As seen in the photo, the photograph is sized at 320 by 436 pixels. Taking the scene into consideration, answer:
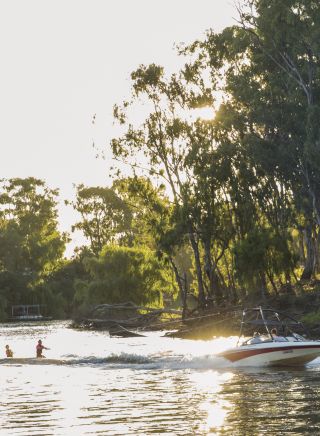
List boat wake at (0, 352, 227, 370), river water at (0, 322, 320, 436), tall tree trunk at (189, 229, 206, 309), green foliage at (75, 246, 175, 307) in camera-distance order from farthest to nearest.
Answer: green foliage at (75, 246, 175, 307) → tall tree trunk at (189, 229, 206, 309) → boat wake at (0, 352, 227, 370) → river water at (0, 322, 320, 436)

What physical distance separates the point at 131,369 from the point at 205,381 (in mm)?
7954

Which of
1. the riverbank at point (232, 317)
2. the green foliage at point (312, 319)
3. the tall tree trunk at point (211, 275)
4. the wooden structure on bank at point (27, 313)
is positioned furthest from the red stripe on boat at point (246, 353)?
the wooden structure on bank at point (27, 313)

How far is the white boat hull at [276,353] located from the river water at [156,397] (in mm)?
511

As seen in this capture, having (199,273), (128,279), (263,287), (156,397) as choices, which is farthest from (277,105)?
(128,279)

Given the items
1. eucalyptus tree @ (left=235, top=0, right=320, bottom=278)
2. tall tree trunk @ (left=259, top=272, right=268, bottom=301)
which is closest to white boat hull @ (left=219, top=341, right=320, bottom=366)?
eucalyptus tree @ (left=235, top=0, right=320, bottom=278)

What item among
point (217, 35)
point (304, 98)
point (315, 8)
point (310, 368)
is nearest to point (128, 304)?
point (217, 35)

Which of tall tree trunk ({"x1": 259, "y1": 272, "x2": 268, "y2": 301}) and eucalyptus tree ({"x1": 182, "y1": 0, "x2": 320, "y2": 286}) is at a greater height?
eucalyptus tree ({"x1": 182, "y1": 0, "x2": 320, "y2": 286})

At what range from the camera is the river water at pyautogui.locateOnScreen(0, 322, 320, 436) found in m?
20.7

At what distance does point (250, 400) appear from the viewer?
985 inches

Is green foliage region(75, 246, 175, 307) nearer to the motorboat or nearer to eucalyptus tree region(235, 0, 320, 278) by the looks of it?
eucalyptus tree region(235, 0, 320, 278)

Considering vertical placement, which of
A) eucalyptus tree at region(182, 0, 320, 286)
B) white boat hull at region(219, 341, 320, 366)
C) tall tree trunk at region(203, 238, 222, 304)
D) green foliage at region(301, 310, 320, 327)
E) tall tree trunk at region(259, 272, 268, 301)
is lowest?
white boat hull at region(219, 341, 320, 366)

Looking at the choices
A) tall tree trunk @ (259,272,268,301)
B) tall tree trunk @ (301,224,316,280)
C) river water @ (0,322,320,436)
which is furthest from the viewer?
tall tree trunk @ (301,224,316,280)

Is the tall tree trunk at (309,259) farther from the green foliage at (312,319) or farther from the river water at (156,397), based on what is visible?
the river water at (156,397)

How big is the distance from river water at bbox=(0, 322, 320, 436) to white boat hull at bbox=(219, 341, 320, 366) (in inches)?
20.1
